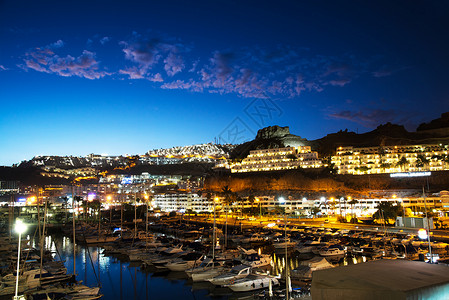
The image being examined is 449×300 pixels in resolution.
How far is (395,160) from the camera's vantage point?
10000 centimetres

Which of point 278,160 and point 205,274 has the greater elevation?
point 278,160

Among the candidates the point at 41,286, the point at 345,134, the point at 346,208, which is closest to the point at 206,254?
the point at 41,286

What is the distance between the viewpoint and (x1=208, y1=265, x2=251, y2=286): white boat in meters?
23.1

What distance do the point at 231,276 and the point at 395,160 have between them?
298 feet

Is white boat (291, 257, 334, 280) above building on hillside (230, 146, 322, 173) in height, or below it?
below

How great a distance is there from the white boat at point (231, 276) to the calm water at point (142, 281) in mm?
637

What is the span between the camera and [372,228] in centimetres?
4697

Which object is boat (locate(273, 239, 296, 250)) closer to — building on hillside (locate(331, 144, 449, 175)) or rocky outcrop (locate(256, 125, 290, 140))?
building on hillside (locate(331, 144, 449, 175))

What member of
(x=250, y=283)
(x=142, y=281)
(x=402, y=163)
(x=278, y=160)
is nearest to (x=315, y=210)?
(x=402, y=163)

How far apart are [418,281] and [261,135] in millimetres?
144178

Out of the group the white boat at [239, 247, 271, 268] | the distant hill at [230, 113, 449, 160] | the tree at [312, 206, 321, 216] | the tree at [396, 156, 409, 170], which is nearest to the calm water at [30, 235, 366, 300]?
the white boat at [239, 247, 271, 268]

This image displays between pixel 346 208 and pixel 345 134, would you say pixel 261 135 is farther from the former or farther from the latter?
pixel 346 208

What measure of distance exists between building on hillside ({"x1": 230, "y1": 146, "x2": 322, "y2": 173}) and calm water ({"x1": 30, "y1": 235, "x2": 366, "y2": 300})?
7289 centimetres

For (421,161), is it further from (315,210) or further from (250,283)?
(250,283)
